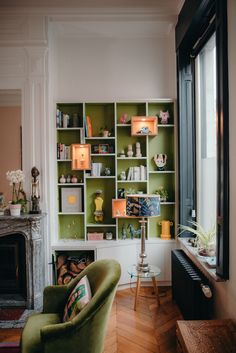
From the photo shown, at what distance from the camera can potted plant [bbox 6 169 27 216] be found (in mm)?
3541

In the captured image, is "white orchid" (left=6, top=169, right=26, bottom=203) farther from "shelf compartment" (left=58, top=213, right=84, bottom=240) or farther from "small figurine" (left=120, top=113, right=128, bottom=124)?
"small figurine" (left=120, top=113, right=128, bottom=124)

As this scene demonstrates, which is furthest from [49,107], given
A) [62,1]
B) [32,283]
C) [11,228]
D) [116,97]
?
[32,283]

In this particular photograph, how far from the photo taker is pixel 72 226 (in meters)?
4.08

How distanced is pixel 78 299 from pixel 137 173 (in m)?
2.12

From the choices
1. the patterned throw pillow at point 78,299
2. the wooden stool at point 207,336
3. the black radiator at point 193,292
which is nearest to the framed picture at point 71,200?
the black radiator at point 193,292

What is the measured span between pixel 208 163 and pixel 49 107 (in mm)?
2049

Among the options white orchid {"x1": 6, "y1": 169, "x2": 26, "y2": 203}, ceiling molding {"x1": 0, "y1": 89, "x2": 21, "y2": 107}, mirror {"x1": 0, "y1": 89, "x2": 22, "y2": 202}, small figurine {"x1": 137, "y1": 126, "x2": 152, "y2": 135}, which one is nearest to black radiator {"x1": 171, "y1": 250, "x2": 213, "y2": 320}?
small figurine {"x1": 137, "y1": 126, "x2": 152, "y2": 135}

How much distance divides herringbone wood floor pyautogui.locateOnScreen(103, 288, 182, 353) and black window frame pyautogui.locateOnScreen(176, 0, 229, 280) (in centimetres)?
89

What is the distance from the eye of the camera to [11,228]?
11.3ft

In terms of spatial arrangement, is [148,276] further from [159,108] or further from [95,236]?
[159,108]

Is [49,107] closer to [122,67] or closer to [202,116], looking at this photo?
[122,67]

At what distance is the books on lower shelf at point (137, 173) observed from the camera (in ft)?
13.1

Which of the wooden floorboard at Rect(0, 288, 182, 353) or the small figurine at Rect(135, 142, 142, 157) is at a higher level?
the small figurine at Rect(135, 142, 142, 157)

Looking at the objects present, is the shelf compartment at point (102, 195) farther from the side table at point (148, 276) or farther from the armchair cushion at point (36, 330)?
the armchair cushion at point (36, 330)
